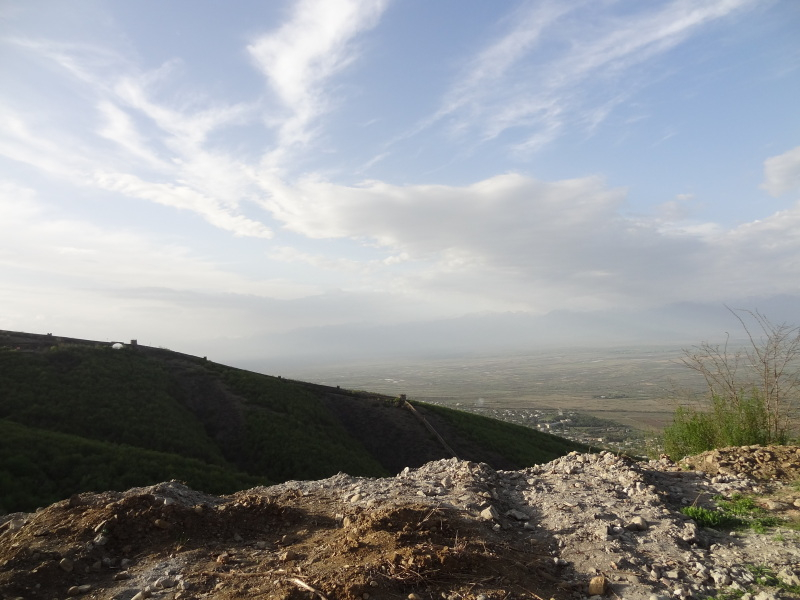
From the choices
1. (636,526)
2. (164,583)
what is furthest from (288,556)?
(636,526)

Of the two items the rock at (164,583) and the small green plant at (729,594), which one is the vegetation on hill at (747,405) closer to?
the small green plant at (729,594)

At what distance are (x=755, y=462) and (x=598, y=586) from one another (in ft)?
19.9

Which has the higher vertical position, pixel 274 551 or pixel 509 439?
pixel 274 551

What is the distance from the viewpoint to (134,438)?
18.8 meters

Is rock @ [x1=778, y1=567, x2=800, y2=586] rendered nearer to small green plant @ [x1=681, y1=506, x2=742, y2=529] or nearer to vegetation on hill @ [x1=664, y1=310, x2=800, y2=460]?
small green plant @ [x1=681, y1=506, x2=742, y2=529]

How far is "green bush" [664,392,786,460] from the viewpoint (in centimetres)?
1021

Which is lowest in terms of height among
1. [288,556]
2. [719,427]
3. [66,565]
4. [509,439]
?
[509,439]

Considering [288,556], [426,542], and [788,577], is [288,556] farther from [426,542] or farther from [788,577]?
[788,577]

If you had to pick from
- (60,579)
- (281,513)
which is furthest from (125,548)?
(281,513)

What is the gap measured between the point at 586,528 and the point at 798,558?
7.49 feet

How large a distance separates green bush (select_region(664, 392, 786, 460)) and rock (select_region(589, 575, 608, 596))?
7878 mm

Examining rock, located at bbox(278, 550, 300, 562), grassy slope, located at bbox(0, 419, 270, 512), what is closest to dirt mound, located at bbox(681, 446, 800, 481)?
rock, located at bbox(278, 550, 300, 562)

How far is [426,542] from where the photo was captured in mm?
5250

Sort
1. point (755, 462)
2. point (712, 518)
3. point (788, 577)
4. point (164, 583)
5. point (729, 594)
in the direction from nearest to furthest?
point (729, 594) → point (788, 577) → point (164, 583) → point (712, 518) → point (755, 462)
